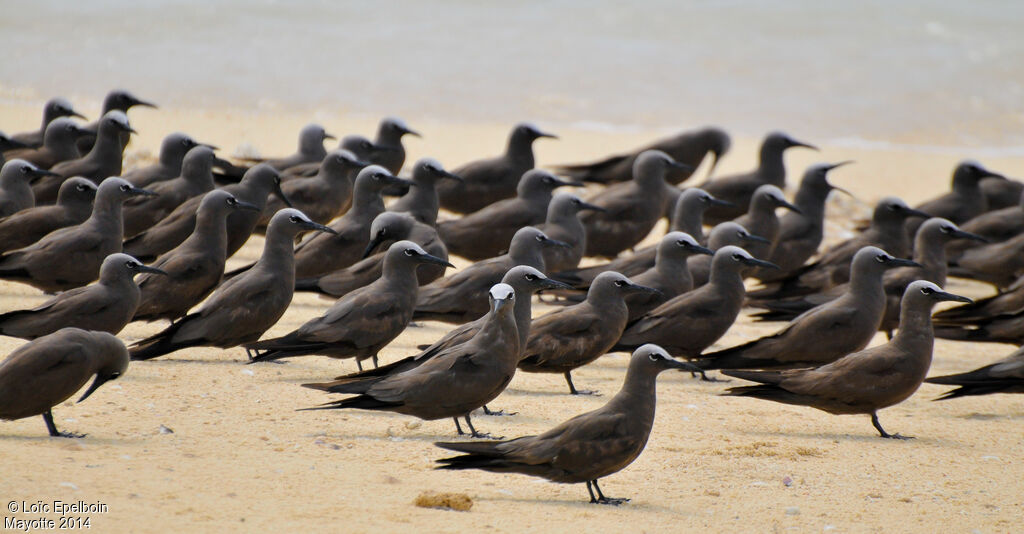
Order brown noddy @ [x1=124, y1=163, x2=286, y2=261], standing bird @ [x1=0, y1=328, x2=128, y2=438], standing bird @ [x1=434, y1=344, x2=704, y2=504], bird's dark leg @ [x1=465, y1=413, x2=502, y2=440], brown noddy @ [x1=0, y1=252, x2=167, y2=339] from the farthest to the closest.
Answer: brown noddy @ [x1=124, y1=163, x2=286, y2=261] < brown noddy @ [x1=0, y1=252, x2=167, y2=339] < bird's dark leg @ [x1=465, y1=413, x2=502, y2=440] < standing bird @ [x1=0, y1=328, x2=128, y2=438] < standing bird @ [x1=434, y1=344, x2=704, y2=504]

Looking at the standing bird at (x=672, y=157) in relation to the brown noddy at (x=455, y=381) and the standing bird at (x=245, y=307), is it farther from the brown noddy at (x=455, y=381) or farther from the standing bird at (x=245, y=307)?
the brown noddy at (x=455, y=381)

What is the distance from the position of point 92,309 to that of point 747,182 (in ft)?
28.5

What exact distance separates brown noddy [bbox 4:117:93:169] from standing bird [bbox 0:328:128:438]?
7.38 m

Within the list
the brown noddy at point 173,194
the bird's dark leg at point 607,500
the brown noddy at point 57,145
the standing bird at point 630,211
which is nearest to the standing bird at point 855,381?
the bird's dark leg at point 607,500

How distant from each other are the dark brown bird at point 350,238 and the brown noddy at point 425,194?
2.02 feet

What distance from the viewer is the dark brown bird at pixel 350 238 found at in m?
11.1

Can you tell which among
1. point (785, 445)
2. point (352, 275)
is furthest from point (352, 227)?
point (785, 445)

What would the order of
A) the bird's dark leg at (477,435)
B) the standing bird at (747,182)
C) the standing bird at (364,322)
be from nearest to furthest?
the bird's dark leg at (477,435), the standing bird at (364,322), the standing bird at (747,182)

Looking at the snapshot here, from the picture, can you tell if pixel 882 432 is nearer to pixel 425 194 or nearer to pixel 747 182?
pixel 425 194

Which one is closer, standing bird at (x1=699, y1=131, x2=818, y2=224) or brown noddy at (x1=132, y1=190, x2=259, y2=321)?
brown noddy at (x1=132, y1=190, x2=259, y2=321)

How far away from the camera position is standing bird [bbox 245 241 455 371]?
829 centimetres

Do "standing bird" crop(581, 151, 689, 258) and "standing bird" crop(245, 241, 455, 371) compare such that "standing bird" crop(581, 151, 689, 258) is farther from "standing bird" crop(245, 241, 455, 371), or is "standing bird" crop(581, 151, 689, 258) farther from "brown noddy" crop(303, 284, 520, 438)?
"brown noddy" crop(303, 284, 520, 438)

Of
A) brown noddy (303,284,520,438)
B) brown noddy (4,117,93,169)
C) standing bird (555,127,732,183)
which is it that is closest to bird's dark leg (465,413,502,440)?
brown noddy (303,284,520,438)

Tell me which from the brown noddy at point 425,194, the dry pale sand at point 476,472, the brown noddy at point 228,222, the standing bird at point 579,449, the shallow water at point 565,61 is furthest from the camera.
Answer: the shallow water at point 565,61
